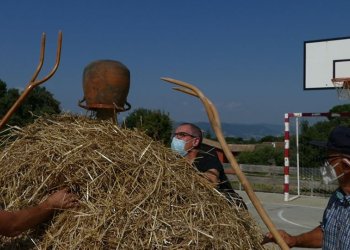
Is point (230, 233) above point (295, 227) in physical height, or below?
above

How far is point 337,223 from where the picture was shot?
313 centimetres

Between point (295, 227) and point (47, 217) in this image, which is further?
point (295, 227)

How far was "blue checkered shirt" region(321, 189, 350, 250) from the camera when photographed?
3.03 metres

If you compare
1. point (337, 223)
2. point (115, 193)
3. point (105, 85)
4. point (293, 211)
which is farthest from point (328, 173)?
point (293, 211)

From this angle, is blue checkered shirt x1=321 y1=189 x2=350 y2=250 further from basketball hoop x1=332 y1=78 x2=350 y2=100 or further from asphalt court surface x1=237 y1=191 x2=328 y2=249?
basketball hoop x1=332 y1=78 x2=350 y2=100

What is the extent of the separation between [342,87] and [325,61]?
1399 mm

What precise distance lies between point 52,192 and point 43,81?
906 mm

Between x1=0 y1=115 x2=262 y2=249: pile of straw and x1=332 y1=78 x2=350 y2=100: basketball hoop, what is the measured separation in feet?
41.1

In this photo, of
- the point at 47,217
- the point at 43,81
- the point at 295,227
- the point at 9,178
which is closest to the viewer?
the point at 47,217

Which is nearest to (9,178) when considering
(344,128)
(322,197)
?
(344,128)

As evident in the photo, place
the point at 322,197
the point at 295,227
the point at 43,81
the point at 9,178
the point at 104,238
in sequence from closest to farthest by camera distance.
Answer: the point at 104,238
the point at 9,178
the point at 43,81
the point at 295,227
the point at 322,197

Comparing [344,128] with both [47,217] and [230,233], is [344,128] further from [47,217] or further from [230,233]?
[47,217]

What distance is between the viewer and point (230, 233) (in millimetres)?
2893

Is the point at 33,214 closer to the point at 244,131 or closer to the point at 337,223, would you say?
the point at 337,223
